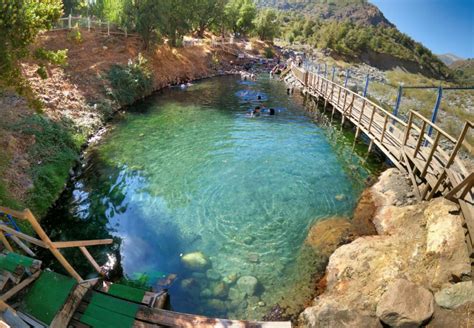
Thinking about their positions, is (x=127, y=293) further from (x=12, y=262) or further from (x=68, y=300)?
(x=12, y=262)

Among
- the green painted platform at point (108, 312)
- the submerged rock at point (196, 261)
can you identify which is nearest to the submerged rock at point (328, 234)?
the submerged rock at point (196, 261)

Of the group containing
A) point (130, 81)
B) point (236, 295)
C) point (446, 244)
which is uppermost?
point (130, 81)

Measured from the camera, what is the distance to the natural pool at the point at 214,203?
8.59 m

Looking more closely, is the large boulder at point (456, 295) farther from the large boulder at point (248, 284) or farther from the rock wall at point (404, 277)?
the large boulder at point (248, 284)

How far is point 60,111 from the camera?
18094 mm

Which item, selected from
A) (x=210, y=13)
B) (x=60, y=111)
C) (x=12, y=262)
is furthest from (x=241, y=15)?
(x=12, y=262)

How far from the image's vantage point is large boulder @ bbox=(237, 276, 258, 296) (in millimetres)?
8188

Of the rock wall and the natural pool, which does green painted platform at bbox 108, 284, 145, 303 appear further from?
the rock wall

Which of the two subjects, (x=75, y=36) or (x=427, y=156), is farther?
(x=75, y=36)

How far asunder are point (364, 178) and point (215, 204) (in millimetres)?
7182

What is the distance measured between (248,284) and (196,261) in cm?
179

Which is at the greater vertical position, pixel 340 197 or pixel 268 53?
pixel 268 53

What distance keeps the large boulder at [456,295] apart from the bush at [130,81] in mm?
24338

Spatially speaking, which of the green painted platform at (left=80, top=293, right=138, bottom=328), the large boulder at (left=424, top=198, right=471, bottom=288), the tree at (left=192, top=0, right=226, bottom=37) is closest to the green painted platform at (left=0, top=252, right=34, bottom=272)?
the green painted platform at (left=80, top=293, right=138, bottom=328)
